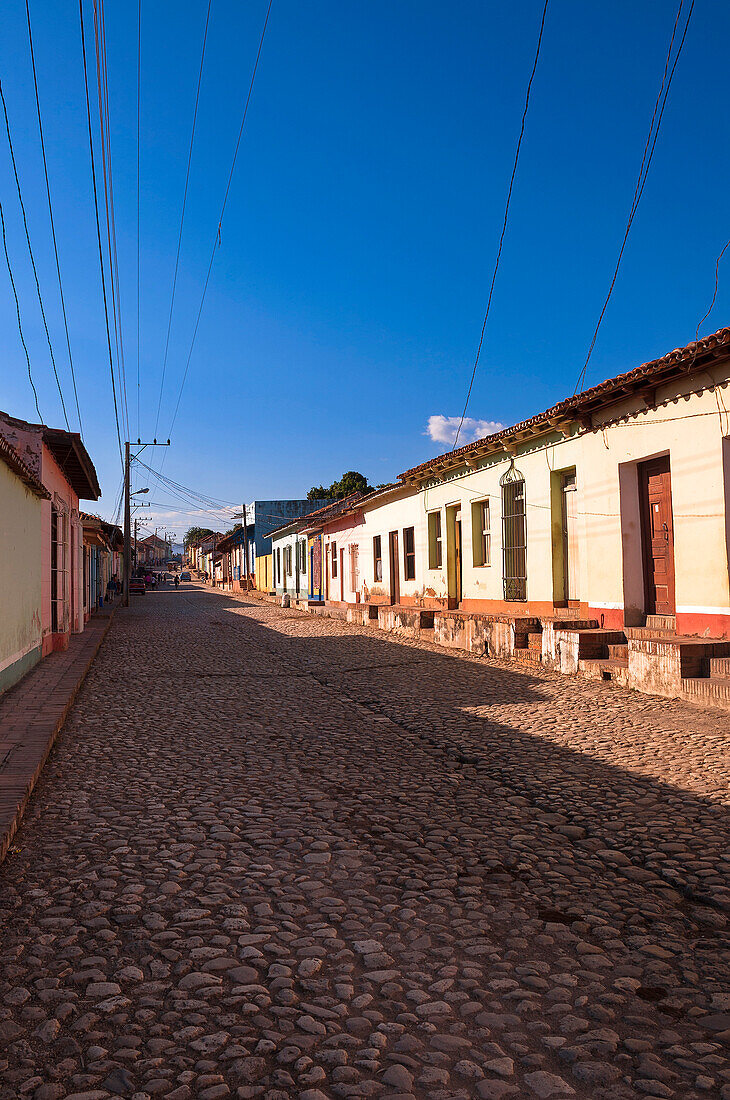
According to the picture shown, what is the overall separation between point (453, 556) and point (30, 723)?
10.8m

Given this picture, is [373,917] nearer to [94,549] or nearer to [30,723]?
[30,723]

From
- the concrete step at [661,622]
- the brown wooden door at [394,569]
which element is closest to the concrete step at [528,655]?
the concrete step at [661,622]

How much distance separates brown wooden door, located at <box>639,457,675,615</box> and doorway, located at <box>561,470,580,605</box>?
5.14ft

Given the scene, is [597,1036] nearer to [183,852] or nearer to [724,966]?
[724,966]

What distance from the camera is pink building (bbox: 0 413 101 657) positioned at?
1092 cm

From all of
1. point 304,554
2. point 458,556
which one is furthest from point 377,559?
point 304,554

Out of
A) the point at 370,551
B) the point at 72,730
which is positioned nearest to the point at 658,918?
the point at 72,730

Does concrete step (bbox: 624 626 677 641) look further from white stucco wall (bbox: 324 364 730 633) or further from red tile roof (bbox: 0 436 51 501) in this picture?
red tile roof (bbox: 0 436 51 501)

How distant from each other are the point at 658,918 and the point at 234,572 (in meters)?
64.4

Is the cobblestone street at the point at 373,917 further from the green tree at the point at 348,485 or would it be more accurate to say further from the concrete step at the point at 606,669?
the green tree at the point at 348,485

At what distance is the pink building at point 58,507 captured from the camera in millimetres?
10922

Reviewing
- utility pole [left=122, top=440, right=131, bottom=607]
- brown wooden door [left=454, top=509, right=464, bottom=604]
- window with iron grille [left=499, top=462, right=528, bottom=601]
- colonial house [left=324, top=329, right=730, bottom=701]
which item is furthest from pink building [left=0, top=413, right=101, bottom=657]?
utility pole [left=122, top=440, right=131, bottom=607]

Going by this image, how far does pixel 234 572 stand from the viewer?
6619 cm

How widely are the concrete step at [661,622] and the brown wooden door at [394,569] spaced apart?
10.8m
